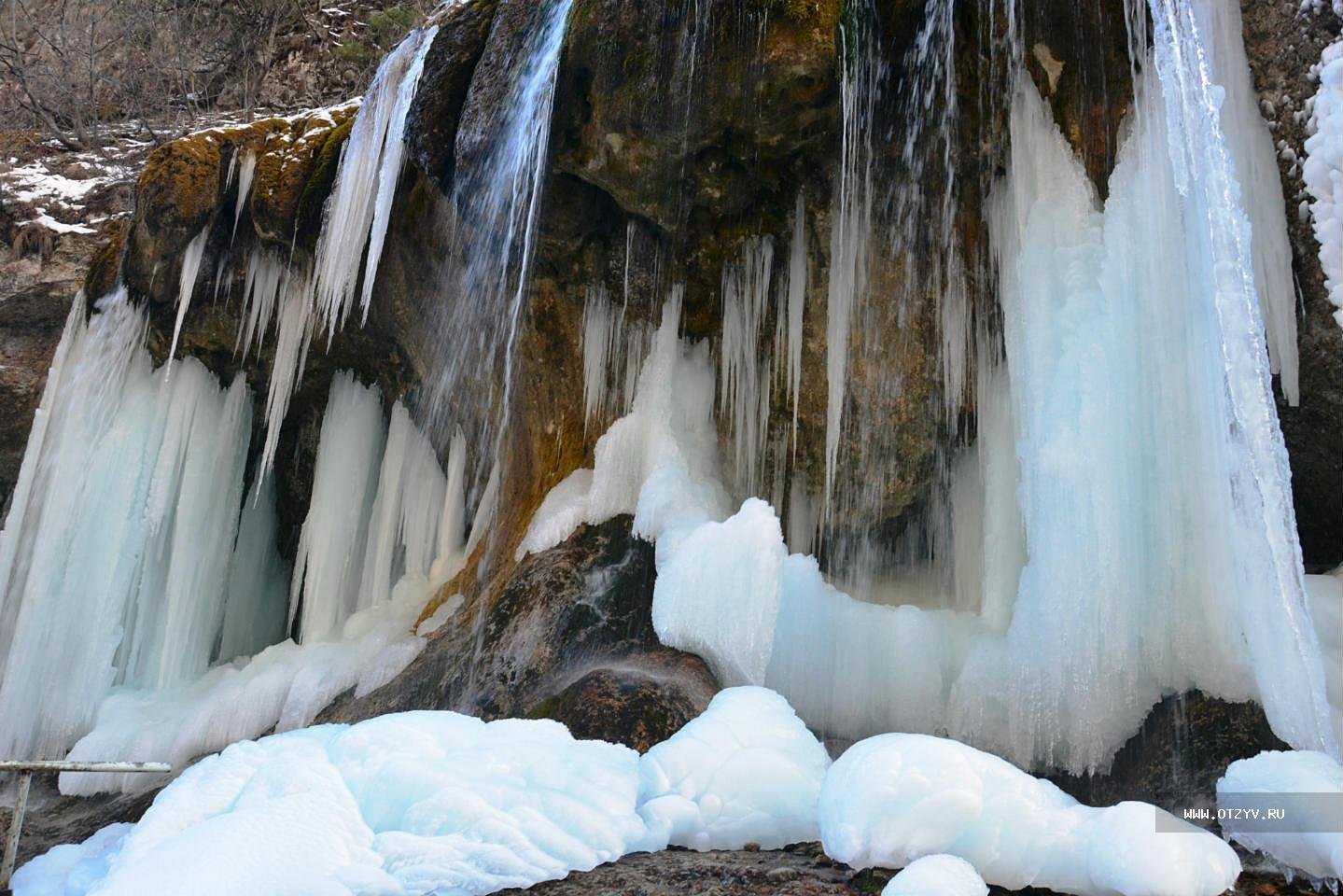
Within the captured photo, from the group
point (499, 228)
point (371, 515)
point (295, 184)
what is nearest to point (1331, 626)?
point (499, 228)

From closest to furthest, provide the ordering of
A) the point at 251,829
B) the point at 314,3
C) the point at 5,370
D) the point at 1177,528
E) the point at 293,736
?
the point at 251,829
the point at 293,736
the point at 1177,528
the point at 5,370
the point at 314,3

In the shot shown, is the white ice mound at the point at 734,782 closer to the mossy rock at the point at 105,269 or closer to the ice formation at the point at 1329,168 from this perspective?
the ice formation at the point at 1329,168

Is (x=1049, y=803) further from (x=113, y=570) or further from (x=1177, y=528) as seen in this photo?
(x=113, y=570)

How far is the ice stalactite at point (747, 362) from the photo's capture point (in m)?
7.10

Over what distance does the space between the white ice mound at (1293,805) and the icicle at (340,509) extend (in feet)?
23.4

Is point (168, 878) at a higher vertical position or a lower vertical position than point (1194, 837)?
lower

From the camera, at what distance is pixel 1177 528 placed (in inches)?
195

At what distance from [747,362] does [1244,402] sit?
337 centimetres

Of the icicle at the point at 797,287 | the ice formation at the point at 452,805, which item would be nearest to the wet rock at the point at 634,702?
the ice formation at the point at 452,805

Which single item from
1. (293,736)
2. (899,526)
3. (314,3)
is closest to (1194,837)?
(293,736)

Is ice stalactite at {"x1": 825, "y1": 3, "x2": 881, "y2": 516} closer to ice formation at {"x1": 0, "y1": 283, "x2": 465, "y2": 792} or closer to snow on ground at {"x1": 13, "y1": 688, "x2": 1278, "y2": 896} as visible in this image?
snow on ground at {"x1": 13, "y1": 688, "x2": 1278, "y2": 896}

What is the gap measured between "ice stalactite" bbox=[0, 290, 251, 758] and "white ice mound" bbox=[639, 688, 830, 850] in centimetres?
684

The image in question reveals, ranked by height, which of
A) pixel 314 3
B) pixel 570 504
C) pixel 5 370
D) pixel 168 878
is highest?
pixel 314 3

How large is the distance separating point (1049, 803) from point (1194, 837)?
1.38 feet
